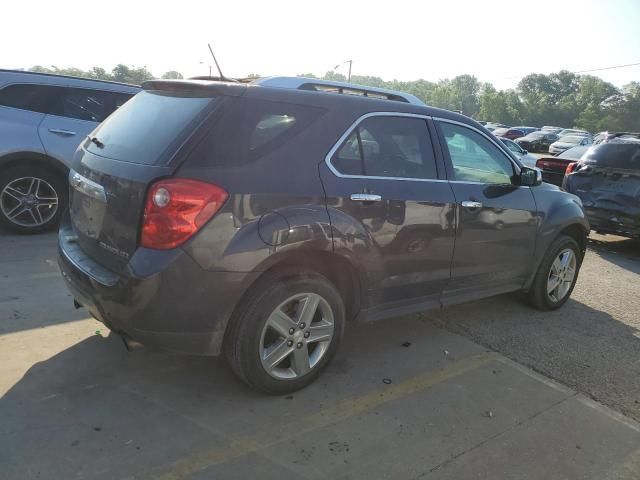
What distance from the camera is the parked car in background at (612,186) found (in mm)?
7453

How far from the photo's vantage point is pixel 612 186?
306 inches

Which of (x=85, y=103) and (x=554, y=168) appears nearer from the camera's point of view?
(x=85, y=103)

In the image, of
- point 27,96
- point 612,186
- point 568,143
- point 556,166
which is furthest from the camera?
point 568,143

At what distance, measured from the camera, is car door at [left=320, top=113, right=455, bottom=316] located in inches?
123

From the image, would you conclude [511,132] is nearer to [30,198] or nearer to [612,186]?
[612,186]

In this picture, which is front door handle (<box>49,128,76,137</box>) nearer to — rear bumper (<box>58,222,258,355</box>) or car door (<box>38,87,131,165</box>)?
car door (<box>38,87,131,165</box>)

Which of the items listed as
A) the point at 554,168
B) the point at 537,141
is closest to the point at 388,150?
the point at 554,168

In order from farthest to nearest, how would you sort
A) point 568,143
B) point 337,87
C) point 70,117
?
point 568,143, point 70,117, point 337,87

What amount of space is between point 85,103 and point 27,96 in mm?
645

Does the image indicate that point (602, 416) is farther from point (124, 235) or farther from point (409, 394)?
point (124, 235)

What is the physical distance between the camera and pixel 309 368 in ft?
10.5

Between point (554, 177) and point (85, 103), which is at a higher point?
point (85, 103)

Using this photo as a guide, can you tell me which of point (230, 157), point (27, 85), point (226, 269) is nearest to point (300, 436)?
point (226, 269)

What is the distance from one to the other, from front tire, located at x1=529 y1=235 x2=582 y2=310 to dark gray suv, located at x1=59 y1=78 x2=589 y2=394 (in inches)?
47.3
